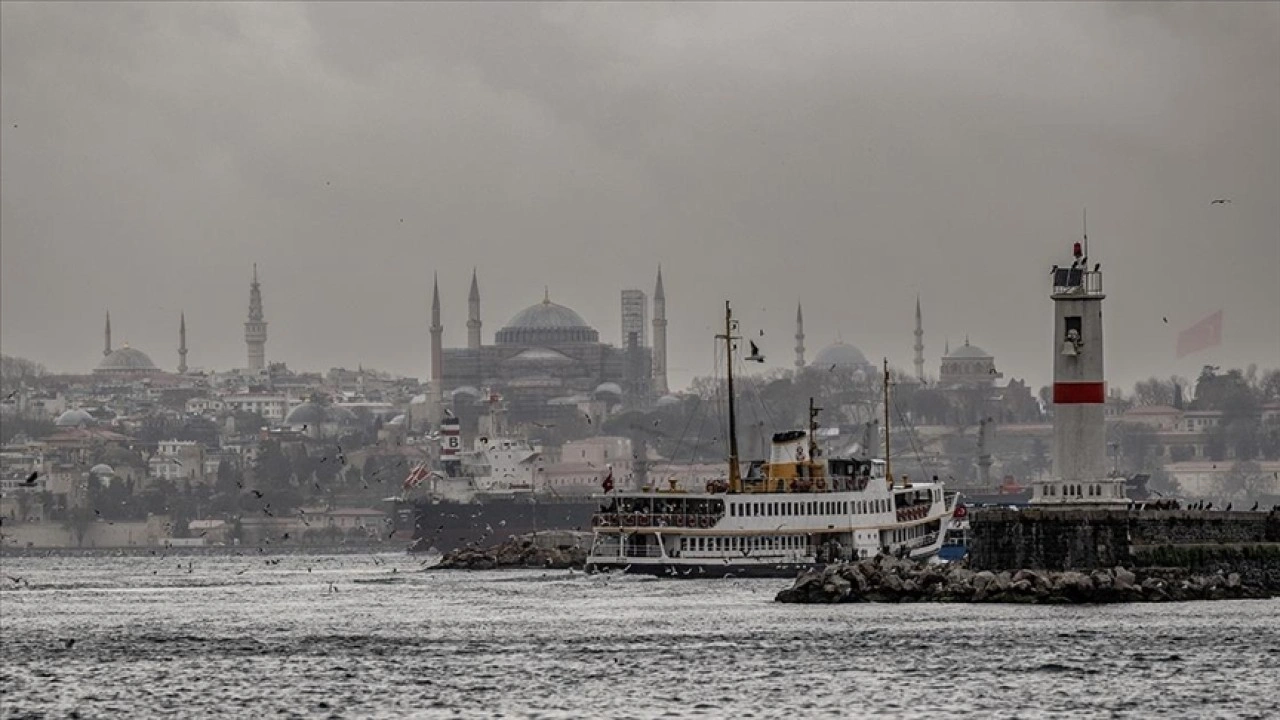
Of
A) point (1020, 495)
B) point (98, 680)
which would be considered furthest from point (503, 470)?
point (98, 680)

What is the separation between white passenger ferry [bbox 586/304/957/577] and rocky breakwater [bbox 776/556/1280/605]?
15.7 meters

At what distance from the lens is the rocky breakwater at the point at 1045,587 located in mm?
52938

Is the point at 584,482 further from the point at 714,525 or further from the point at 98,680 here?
the point at 98,680

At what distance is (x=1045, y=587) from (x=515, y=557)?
150ft

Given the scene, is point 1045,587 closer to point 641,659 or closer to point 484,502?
point 641,659

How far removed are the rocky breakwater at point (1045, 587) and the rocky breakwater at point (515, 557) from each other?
34.4 metres

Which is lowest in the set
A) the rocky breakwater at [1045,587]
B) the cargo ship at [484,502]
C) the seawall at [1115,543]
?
the rocky breakwater at [1045,587]

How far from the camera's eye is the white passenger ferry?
2948 inches

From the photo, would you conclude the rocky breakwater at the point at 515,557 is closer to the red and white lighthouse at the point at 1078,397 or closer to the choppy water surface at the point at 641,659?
the choppy water surface at the point at 641,659

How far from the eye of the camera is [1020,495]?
122812 mm

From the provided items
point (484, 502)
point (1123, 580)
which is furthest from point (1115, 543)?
point (484, 502)

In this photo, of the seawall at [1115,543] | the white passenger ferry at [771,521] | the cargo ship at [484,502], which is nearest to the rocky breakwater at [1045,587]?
the seawall at [1115,543]

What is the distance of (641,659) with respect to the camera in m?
45.3

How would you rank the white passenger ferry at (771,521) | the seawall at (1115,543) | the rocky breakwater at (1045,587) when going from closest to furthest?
the rocky breakwater at (1045,587)
the seawall at (1115,543)
the white passenger ferry at (771,521)
